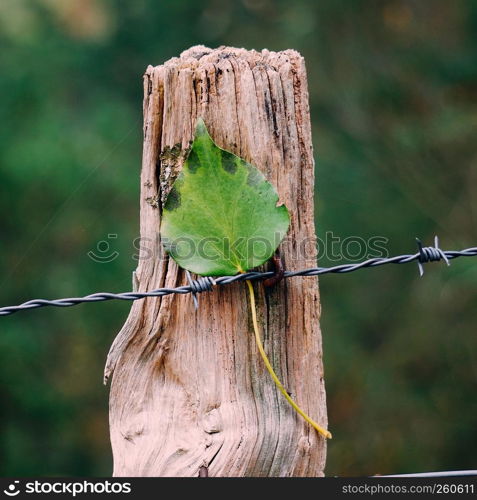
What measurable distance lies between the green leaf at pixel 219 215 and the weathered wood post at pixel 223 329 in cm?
4

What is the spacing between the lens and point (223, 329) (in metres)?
1.34

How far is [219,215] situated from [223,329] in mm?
207

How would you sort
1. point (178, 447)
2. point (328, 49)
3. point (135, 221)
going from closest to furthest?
1. point (178, 447)
2. point (135, 221)
3. point (328, 49)

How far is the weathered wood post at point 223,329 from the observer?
4.36 ft

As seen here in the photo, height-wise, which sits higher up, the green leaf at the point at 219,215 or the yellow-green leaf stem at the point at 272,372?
the green leaf at the point at 219,215

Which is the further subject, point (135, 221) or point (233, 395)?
point (135, 221)

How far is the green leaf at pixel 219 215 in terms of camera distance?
1319 mm

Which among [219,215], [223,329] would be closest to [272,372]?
[223,329]

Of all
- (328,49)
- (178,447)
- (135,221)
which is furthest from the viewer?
(328,49)

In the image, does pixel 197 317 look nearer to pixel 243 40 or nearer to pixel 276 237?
pixel 276 237

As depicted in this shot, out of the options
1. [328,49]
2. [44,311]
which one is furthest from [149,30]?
[44,311]

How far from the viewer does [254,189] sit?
52.1 inches

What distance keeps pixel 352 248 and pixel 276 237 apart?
10.1 ft

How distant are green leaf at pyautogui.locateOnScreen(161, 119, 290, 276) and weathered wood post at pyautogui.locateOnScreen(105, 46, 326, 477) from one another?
42 millimetres
